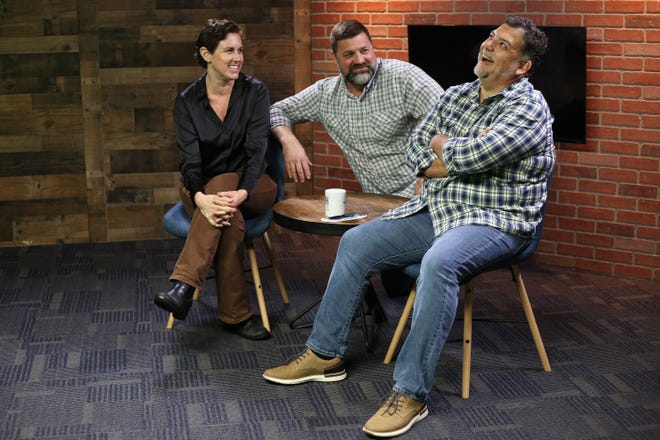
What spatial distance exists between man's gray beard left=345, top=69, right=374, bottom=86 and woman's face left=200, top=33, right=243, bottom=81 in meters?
0.50

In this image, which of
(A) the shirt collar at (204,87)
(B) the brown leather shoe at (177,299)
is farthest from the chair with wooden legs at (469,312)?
(A) the shirt collar at (204,87)

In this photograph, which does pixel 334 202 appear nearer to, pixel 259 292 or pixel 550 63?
pixel 259 292

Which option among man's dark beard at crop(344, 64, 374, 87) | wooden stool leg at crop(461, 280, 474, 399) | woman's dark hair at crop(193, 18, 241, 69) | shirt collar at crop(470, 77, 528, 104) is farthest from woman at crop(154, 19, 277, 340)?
shirt collar at crop(470, 77, 528, 104)

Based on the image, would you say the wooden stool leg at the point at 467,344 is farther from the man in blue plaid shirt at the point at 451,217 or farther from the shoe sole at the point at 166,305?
the shoe sole at the point at 166,305

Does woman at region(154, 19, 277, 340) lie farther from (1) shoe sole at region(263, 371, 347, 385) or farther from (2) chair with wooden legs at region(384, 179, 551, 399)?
(2) chair with wooden legs at region(384, 179, 551, 399)

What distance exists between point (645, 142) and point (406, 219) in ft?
5.90

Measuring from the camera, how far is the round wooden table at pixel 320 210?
141 inches

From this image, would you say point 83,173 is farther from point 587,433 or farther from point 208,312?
point 587,433

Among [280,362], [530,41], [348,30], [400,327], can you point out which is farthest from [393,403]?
[348,30]

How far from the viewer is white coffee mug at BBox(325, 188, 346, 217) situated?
3.64 meters

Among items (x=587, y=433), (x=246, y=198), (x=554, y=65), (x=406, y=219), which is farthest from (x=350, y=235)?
(x=554, y=65)

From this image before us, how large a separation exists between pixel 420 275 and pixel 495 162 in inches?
18.8

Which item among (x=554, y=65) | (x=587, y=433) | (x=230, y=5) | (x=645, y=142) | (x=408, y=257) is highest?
(x=230, y=5)

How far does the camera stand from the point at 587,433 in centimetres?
312
